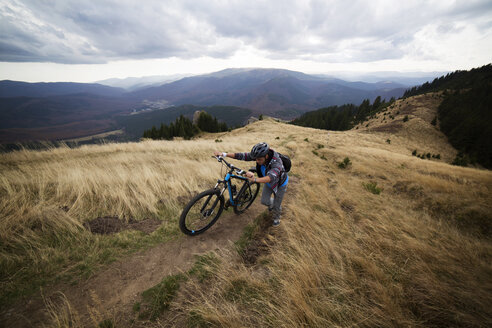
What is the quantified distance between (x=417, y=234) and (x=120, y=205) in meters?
7.69

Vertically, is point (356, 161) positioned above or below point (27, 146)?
below

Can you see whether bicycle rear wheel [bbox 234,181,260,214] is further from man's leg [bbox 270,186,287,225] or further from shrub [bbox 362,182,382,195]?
shrub [bbox 362,182,382,195]

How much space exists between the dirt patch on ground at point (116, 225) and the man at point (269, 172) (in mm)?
2691

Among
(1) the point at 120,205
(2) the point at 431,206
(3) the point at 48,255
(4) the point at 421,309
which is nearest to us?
(4) the point at 421,309

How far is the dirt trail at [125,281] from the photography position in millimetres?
2645

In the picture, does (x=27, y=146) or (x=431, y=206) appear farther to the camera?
(x=27, y=146)

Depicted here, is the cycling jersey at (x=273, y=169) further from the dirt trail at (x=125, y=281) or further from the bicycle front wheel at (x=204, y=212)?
the dirt trail at (x=125, y=281)

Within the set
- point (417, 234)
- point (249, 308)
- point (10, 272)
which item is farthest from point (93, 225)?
point (417, 234)

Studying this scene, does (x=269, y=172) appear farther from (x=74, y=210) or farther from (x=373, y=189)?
(x=373, y=189)

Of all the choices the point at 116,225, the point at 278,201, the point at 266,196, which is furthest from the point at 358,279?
the point at 116,225

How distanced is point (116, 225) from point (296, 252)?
15.0 feet

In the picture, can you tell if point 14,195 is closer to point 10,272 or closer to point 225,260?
point 10,272

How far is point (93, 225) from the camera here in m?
4.53

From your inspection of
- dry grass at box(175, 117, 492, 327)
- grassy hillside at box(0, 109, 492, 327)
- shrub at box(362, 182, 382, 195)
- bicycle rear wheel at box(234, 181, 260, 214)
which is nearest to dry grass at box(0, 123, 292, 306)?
grassy hillside at box(0, 109, 492, 327)
